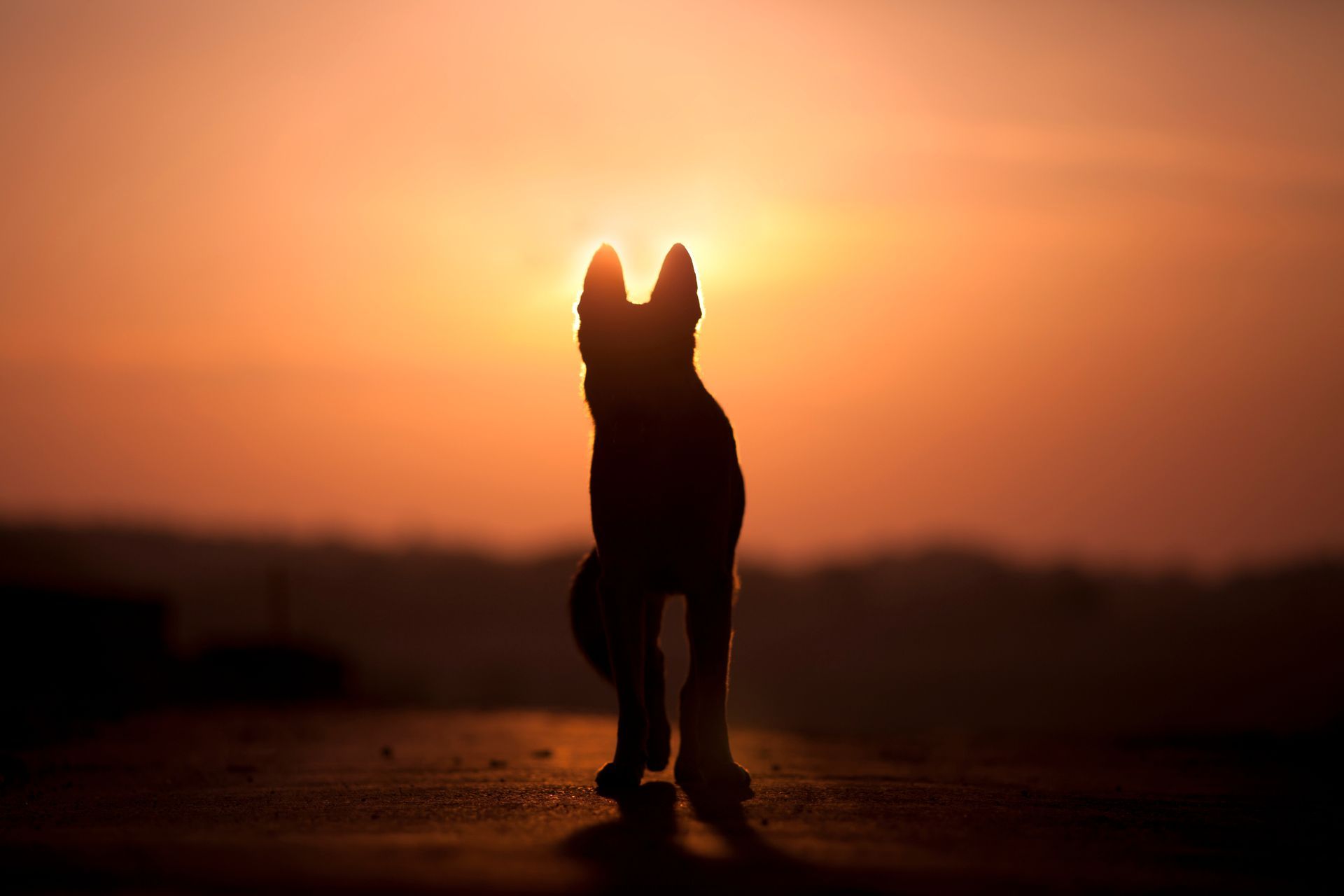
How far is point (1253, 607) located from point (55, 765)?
69771mm

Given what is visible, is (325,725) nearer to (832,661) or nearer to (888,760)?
(888,760)

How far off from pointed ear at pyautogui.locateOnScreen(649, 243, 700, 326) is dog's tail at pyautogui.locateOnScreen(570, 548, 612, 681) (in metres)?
1.71

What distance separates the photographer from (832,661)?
78375mm

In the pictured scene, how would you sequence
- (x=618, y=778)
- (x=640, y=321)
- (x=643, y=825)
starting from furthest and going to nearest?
(x=640, y=321), (x=618, y=778), (x=643, y=825)

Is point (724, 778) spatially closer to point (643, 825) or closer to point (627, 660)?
point (627, 660)

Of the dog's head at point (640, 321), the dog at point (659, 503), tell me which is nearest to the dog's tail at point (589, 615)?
the dog at point (659, 503)

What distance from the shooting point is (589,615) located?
10.9m

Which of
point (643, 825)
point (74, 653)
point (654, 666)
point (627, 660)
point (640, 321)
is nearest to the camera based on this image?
point (643, 825)

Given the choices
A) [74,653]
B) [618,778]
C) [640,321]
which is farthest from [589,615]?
[74,653]

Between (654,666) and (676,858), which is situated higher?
(654,666)

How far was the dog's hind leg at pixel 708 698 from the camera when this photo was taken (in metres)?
9.82

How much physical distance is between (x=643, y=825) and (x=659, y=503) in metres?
2.36

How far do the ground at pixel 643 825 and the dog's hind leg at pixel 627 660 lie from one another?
31 cm

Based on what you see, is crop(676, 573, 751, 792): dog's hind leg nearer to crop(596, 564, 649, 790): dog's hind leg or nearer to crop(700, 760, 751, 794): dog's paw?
crop(700, 760, 751, 794): dog's paw
